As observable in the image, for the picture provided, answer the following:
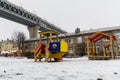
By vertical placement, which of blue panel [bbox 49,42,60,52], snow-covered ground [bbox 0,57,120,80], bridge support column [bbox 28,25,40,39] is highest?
bridge support column [bbox 28,25,40,39]

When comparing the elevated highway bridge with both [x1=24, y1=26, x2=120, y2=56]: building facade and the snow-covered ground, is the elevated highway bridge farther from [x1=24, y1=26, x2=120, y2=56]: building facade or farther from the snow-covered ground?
the snow-covered ground

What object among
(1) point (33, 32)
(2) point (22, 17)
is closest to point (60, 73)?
(2) point (22, 17)

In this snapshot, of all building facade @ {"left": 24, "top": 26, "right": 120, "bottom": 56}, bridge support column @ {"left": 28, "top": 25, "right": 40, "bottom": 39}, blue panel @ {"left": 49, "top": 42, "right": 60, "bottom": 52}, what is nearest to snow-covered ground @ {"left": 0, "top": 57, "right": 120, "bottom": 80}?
blue panel @ {"left": 49, "top": 42, "right": 60, "bottom": 52}

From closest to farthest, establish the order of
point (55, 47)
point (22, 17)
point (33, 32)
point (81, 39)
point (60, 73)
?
point (60, 73)
point (55, 47)
point (81, 39)
point (22, 17)
point (33, 32)

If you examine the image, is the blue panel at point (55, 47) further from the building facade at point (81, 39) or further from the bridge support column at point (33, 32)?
the bridge support column at point (33, 32)

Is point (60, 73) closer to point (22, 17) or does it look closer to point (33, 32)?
point (22, 17)

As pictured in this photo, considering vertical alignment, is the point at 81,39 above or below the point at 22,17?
below

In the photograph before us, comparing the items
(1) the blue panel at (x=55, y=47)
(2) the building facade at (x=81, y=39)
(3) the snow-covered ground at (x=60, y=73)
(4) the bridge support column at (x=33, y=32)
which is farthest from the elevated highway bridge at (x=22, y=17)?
(3) the snow-covered ground at (x=60, y=73)

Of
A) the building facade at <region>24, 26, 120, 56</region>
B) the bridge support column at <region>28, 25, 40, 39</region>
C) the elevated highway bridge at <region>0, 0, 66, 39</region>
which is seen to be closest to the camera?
the building facade at <region>24, 26, 120, 56</region>

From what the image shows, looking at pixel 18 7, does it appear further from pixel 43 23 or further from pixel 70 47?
pixel 70 47

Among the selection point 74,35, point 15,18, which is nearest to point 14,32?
point 15,18

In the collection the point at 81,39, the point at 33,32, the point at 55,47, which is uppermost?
the point at 33,32

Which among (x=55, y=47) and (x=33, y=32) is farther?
(x=33, y=32)

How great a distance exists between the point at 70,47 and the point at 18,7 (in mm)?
30516
